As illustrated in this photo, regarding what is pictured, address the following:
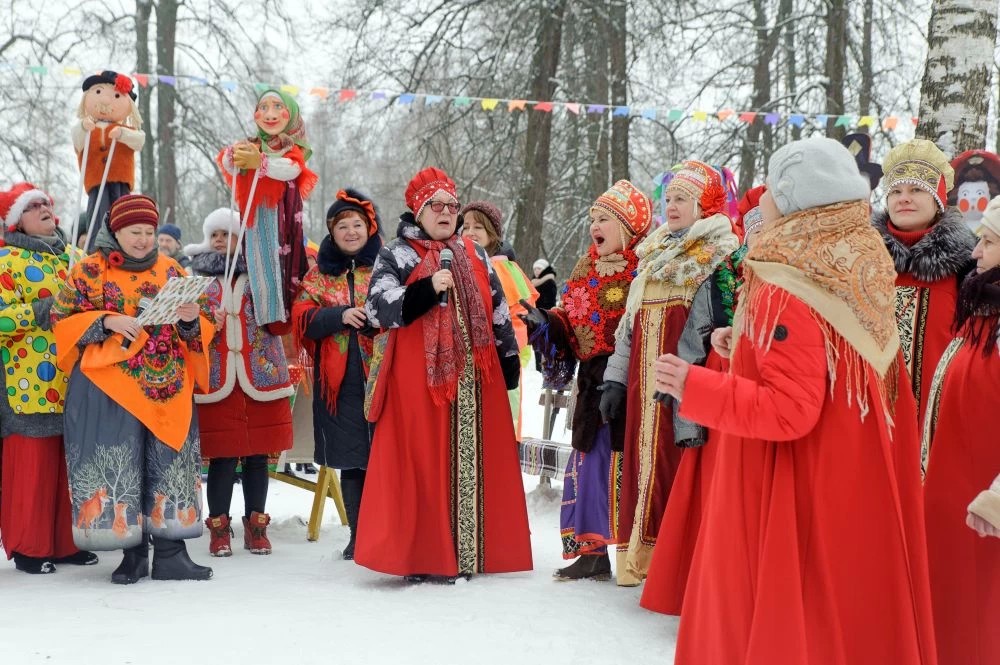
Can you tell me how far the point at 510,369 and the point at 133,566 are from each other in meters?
1.99

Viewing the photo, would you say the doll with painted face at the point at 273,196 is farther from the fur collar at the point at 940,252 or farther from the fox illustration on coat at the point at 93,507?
the fur collar at the point at 940,252

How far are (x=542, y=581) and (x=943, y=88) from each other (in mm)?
3663

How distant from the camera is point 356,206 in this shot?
5.30 metres

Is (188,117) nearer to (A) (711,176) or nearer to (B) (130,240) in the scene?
(B) (130,240)

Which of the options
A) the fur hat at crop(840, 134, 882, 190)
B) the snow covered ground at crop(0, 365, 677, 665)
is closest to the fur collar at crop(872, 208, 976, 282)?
the snow covered ground at crop(0, 365, 677, 665)

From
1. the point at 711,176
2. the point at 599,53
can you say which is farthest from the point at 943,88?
the point at 599,53

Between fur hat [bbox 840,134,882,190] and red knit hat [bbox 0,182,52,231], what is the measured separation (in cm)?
640

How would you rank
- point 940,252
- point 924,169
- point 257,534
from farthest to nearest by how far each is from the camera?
point 257,534, point 924,169, point 940,252

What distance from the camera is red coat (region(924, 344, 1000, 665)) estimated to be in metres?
2.93

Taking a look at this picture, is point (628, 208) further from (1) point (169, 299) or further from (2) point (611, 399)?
(1) point (169, 299)

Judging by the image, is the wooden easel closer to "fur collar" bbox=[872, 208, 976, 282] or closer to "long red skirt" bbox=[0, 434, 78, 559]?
"long red skirt" bbox=[0, 434, 78, 559]

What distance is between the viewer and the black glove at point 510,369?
484 centimetres

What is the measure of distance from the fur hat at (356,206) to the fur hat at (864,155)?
16.0ft

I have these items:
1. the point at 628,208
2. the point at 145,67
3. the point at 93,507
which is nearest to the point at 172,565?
the point at 93,507
